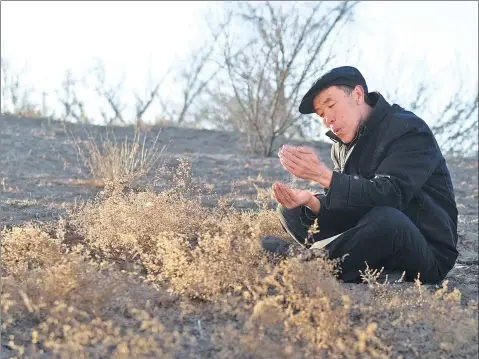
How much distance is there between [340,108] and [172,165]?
4.34 metres

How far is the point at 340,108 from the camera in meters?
3.46

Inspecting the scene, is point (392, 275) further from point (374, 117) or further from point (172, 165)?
point (172, 165)

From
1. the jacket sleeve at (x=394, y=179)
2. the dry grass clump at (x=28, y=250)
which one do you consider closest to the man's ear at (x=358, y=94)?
the jacket sleeve at (x=394, y=179)

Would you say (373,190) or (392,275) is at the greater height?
(373,190)

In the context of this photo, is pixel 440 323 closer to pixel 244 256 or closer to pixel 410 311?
pixel 410 311

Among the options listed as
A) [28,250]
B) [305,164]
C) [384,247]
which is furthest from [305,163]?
[28,250]

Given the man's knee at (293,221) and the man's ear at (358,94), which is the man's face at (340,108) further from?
the man's knee at (293,221)

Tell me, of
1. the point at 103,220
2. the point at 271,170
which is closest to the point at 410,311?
the point at 103,220

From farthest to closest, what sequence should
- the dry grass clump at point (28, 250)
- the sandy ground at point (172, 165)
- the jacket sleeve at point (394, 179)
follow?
1. the sandy ground at point (172, 165)
2. the jacket sleeve at point (394, 179)
3. the dry grass clump at point (28, 250)

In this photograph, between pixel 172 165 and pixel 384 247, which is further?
pixel 172 165

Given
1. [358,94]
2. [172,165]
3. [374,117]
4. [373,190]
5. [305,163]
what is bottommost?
[172,165]

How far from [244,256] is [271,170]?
16.8 ft

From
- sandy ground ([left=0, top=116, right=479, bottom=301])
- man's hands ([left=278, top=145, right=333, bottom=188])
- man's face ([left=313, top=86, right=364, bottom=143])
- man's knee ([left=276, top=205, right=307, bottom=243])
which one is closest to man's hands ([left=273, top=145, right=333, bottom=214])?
man's hands ([left=278, top=145, right=333, bottom=188])

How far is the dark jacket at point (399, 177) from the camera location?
317cm
